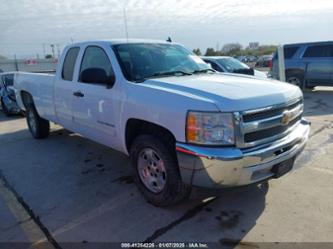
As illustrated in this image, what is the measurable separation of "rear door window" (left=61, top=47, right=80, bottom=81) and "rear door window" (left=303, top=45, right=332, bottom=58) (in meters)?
10.3

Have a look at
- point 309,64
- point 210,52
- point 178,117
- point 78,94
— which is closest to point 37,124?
point 78,94

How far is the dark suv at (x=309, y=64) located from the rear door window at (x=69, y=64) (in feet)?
33.2

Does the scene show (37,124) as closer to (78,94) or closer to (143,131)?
(78,94)

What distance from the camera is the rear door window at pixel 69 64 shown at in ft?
16.4

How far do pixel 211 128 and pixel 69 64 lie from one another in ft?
10.4

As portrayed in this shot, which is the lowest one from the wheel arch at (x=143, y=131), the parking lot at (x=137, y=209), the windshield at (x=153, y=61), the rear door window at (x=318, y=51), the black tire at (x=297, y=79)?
the parking lot at (x=137, y=209)

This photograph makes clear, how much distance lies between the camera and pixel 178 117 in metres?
3.05

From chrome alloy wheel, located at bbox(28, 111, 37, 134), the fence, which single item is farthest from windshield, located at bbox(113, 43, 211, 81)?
the fence

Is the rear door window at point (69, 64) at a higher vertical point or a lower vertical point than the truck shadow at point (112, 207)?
higher

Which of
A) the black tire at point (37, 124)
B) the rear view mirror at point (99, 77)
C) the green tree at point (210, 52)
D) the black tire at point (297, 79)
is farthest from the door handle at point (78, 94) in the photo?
the green tree at point (210, 52)

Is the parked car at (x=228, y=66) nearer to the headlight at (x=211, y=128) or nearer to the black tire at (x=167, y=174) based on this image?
the black tire at (x=167, y=174)

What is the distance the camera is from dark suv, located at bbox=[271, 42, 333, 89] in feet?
39.2

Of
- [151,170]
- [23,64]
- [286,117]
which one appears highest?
[23,64]

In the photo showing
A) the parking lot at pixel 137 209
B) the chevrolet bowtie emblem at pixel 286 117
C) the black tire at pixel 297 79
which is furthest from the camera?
the black tire at pixel 297 79
